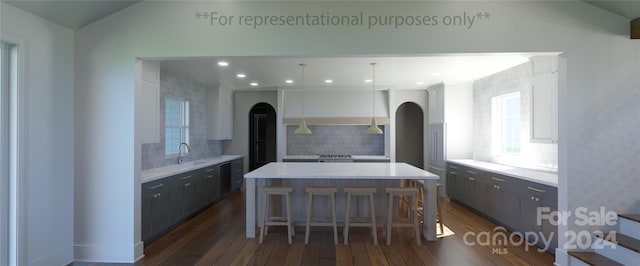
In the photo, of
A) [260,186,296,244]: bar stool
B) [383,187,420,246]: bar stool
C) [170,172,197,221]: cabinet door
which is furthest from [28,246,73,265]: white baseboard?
[383,187,420,246]: bar stool

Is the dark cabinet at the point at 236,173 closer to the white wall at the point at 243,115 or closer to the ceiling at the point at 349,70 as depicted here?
the white wall at the point at 243,115

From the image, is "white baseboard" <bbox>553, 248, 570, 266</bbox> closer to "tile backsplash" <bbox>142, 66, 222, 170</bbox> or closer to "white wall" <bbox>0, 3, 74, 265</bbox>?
"white wall" <bbox>0, 3, 74, 265</bbox>

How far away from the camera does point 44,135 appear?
2.93m

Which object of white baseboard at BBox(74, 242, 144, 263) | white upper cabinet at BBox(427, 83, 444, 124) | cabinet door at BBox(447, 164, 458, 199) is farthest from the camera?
white upper cabinet at BBox(427, 83, 444, 124)

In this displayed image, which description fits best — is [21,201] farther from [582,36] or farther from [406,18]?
[582,36]

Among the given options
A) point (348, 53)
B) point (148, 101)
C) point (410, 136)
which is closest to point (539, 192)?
point (348, 53)

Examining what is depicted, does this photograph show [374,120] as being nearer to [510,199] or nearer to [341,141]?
[510,199]

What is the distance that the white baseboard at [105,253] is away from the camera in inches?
128

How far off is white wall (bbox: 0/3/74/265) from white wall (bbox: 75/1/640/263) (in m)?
0.11

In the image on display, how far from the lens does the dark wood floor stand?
10.8 feet

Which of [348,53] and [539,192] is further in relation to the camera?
[539,192]

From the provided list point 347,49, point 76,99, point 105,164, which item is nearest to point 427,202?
point 347,49

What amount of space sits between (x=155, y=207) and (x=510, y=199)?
14.6 feet

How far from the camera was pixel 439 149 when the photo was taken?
649cm
